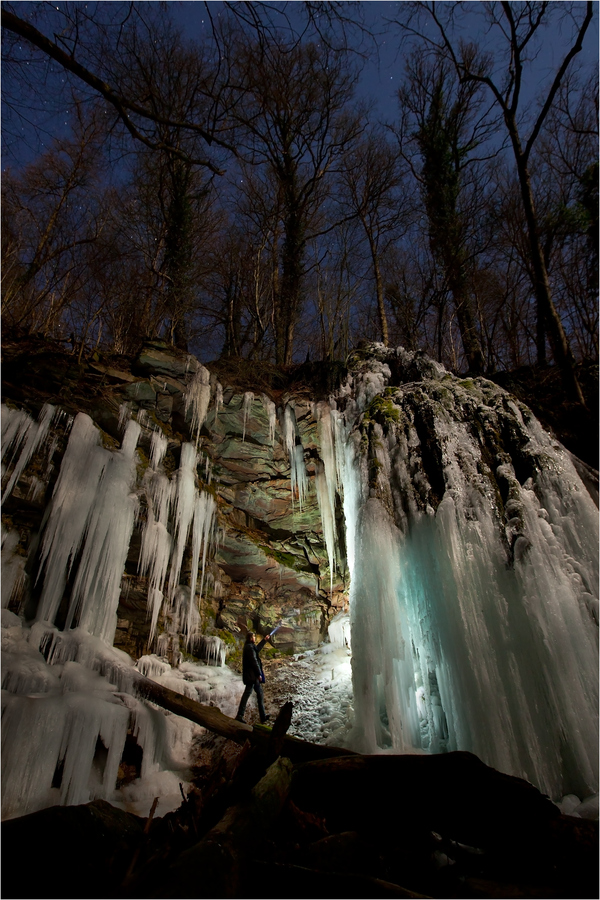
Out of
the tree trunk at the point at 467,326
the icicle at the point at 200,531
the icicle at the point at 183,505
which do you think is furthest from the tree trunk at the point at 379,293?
the icicle at the point at 200,531

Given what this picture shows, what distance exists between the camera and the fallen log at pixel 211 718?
3168 mm

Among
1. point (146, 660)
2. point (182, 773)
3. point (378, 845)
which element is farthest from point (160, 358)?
point (378, 845)

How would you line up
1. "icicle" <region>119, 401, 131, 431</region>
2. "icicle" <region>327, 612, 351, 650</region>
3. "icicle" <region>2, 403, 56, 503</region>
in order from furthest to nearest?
"icicle" <region>327, 612, 351, 650</region>, "icicle" <region>119, 401, 131, 431</region>, "icicle" <region>2, 403, 56, 503</region>

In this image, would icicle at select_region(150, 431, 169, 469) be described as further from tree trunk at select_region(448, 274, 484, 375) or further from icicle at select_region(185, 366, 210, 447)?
tree trunk at select_region(448, 274, 484, 375)

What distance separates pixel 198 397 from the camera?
7863mm

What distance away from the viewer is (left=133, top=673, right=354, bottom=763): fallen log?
10.4 feet

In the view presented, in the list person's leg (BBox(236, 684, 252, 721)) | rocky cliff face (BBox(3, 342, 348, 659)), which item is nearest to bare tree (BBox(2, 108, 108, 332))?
rocky cliff face (BBox(3, 342, 348, 659))

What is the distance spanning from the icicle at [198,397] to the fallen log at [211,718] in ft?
14.8

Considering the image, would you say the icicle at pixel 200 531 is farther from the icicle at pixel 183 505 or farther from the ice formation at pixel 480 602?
the ice formation at pixel 480 602

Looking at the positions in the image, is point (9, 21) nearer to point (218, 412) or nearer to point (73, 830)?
point (73, 830)

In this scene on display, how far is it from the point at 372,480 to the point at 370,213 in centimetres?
1278

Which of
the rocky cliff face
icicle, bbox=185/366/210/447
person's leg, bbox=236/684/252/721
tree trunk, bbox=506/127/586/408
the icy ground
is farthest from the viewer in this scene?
icicle, bbox=185/366/210/447

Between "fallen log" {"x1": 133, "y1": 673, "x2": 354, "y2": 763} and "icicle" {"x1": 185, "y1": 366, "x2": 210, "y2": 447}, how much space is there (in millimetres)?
4497

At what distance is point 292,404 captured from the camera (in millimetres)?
8695
